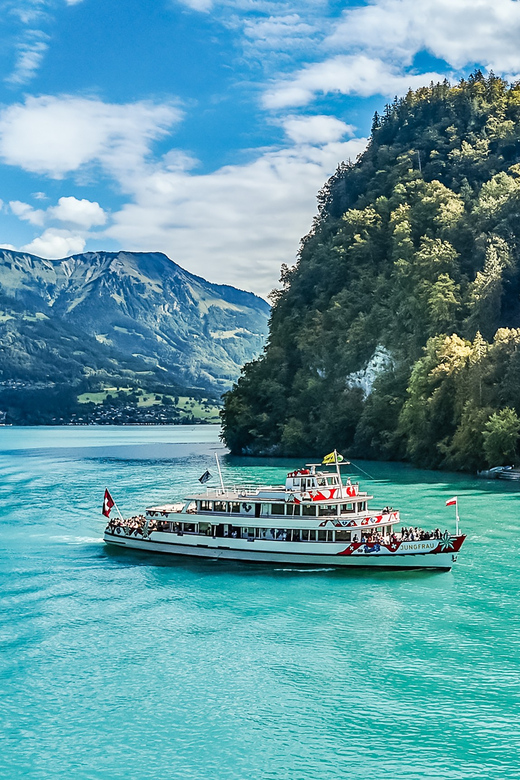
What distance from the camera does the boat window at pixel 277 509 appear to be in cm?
5577

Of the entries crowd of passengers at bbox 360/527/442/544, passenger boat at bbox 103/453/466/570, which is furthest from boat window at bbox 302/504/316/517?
crowd of passengers at bbox 360/527/442/544

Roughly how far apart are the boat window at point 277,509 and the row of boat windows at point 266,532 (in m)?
1.43

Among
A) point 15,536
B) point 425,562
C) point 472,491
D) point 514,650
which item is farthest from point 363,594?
point 472,491

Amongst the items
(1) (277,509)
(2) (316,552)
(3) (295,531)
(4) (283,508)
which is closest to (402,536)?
(2) (316,552)

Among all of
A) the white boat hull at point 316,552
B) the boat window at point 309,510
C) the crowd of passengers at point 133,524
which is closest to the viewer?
the white boat hull at point 316,552

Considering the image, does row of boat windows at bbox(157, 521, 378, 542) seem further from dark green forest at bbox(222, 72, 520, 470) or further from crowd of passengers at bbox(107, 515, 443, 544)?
dark green forest at bbox(222, 72, 520, 470)

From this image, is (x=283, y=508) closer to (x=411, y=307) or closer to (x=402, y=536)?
(x=402, y=536)

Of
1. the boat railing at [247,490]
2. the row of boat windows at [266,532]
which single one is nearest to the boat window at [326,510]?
the row of boat windows at [266,532]

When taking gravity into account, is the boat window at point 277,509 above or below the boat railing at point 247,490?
below

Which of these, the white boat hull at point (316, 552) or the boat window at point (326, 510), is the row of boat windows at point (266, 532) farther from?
A: the boat window at point (326, 510)

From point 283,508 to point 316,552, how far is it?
4.25m

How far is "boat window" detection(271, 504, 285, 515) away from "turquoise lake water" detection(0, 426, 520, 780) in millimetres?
4370

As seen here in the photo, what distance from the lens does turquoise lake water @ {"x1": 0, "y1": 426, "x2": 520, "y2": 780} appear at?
1070 inches

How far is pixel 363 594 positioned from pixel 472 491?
4366 centimetres
